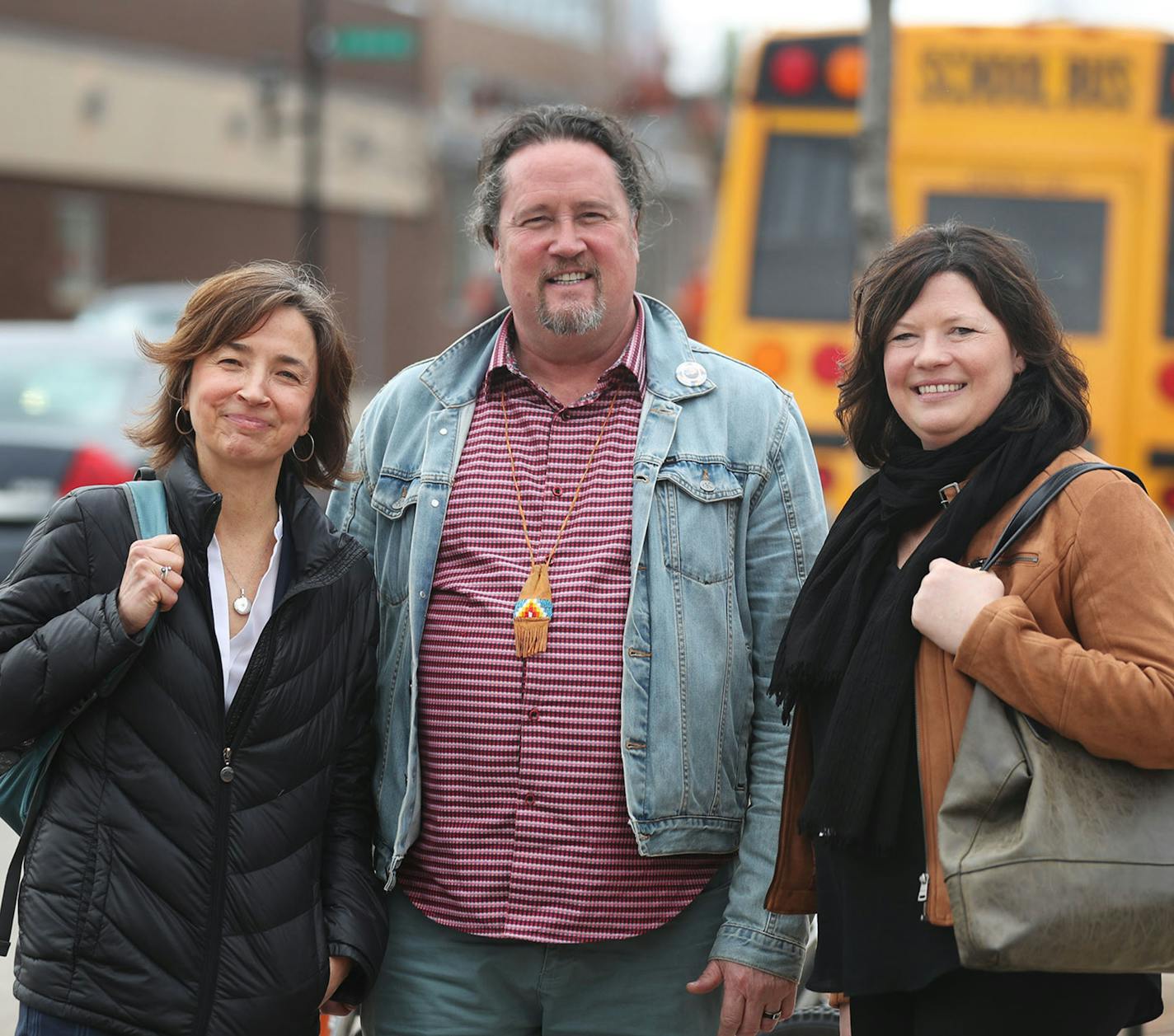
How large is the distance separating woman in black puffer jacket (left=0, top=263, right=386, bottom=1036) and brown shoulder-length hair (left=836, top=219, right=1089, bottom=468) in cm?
100

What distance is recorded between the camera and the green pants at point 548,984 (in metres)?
3.00

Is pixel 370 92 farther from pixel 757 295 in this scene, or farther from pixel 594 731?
pixel 594 731

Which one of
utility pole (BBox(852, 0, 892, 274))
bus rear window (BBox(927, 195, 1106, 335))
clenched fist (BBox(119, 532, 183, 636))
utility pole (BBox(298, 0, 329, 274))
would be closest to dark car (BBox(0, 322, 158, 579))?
utility pole (BBox(852, 0, 892, 274))

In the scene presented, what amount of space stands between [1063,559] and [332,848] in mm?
1371

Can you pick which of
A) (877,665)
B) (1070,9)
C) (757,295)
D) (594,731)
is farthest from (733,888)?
(1070,9)

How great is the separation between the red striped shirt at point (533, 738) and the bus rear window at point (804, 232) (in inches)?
180

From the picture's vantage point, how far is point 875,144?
5.89 m

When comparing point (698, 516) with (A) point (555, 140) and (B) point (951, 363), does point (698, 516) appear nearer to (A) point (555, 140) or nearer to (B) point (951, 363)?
(B) point (951, 363)

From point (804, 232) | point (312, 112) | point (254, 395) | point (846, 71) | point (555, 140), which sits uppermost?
point (312, 112)

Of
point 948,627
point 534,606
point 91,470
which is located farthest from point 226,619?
point 91,470

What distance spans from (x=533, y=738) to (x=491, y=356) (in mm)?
799

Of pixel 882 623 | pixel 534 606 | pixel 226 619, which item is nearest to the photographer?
pixel 882 623

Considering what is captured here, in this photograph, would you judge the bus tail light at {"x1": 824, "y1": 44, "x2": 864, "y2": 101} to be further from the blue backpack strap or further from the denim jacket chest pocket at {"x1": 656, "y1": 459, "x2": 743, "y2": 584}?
the blue backpack strap

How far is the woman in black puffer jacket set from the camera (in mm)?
2582
